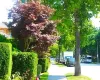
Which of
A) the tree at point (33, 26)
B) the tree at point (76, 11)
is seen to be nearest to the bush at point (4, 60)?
the tree at point (33, 26)

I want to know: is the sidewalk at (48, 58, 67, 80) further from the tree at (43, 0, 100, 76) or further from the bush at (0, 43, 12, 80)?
the bush at (0, 43, 12, 80)

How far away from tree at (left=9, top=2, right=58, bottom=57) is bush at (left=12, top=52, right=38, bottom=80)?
160 inches

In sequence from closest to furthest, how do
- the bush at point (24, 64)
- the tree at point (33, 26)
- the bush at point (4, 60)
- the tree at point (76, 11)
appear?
1. the bush at point (4, 60)
2. the bush at point (24, 64)
3. the tree at point (33, 26)
4. the tree at point (76, 11)

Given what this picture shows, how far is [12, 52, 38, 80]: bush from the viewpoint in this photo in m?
16.8

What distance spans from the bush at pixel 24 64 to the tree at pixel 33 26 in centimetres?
406

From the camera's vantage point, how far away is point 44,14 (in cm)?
2219

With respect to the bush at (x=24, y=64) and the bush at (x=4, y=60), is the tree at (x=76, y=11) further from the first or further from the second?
the bush at (x=4, y=60)

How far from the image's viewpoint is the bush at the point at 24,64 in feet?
55.1

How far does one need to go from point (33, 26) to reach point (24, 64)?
438 centimetres

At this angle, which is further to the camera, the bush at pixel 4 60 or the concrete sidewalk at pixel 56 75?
the concrete sidewalk at pixel 56 75

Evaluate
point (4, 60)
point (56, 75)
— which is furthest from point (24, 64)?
point (56, 75)

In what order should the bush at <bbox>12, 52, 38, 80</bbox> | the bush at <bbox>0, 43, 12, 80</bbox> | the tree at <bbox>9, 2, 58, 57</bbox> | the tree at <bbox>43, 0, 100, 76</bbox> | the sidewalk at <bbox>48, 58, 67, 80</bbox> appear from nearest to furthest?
the bush at <bbox>0, 43, 12, 80</bbox>, the bush at <bbox>12, 52, 38, 80</bbox>, the tree at <bbox>9, 2, 58, 57</bbox>, the sidewalk at <bbox>48, 58, 67, 80</bbox>, the tree at <bbox>43, 0, 100, 76</bbox>

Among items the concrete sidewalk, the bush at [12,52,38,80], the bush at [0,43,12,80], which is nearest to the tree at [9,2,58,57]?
the bush at [12,52,38,80]

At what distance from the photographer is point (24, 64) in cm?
1683
